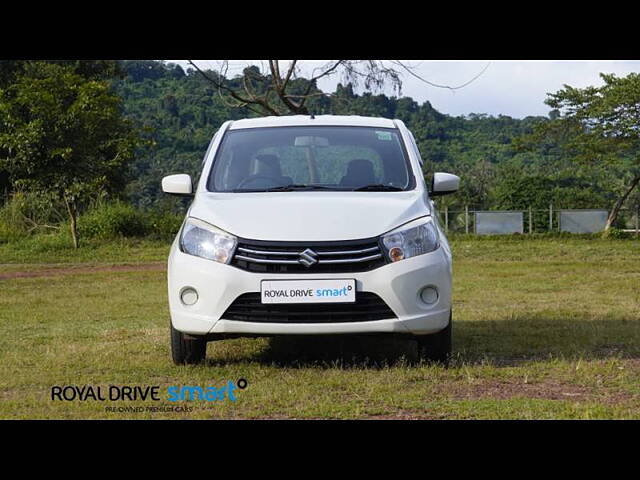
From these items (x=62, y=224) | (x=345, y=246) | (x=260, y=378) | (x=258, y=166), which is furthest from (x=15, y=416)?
(x=62, y=224)

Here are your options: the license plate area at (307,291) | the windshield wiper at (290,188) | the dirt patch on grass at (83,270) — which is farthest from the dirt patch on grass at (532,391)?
the dirt patch on grass at (83,270)

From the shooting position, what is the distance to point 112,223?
2761 centimetres

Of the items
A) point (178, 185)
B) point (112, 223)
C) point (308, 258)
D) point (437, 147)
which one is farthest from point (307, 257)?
point (437, 147)

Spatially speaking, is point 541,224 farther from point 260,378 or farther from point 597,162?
point 260,378

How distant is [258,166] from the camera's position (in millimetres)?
7512

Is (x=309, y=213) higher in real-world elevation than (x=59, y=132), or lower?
higher

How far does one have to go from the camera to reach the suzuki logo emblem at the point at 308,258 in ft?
20.8

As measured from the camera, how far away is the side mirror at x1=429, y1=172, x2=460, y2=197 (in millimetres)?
7535

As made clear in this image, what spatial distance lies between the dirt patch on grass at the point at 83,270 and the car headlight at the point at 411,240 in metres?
13.4

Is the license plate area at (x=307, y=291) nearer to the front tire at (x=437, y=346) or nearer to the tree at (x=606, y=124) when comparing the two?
the front tire at (x=437, y=346)

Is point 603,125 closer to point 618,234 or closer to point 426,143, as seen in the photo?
point 618,234

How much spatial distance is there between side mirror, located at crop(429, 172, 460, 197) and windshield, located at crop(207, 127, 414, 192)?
245 millimetres

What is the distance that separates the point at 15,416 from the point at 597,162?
38.0m

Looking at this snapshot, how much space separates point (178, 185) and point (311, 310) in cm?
176
